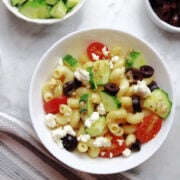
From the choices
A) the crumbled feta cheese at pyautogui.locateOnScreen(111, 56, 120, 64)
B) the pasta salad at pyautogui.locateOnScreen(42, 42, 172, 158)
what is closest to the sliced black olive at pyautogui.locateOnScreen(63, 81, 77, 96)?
the pasta salad at pyautogui.locateOnScreen(42, 42, 172, 158)

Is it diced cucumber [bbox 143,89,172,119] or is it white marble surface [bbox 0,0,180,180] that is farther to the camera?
white marble surface [bbox 0,0,180,180]

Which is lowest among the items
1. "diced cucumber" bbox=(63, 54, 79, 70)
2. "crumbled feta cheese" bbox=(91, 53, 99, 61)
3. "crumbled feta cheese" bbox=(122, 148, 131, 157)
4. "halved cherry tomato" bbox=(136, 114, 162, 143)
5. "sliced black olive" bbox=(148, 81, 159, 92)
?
"crumbled feta cheese" bbox=(122, 148, 131, 157)

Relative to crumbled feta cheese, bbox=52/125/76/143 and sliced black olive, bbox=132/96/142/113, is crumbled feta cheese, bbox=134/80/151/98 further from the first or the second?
crumbled feta cheese, bbox=52/125/76/143

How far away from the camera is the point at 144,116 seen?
1076mm

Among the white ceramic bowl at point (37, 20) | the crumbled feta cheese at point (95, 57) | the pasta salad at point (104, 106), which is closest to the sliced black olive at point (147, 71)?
the pasta salad at point (104, 106)

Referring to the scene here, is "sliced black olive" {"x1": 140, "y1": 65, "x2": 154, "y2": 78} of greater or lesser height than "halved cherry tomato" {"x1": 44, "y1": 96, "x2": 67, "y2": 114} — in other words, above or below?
above

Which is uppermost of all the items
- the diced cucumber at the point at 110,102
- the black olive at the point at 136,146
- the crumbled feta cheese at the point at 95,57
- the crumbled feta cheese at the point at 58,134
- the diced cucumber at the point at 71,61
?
the diced cucumber at the point at 71,61

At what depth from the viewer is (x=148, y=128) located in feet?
3.54

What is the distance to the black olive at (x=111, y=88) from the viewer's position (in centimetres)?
106

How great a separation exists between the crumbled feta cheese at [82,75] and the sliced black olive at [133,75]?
98 millimetres

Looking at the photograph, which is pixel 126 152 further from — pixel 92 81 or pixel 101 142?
pixel 92 81

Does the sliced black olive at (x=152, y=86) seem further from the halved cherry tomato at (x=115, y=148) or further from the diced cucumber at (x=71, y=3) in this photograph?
the diced cucumber at (x=71, y=3)

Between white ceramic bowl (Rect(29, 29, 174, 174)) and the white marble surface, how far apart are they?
0.07 m

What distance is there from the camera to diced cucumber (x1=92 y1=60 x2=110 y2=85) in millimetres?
1076
